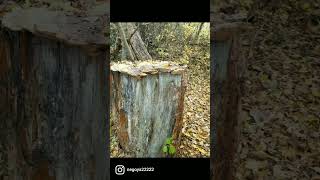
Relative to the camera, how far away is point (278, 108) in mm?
1988

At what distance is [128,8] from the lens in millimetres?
1879

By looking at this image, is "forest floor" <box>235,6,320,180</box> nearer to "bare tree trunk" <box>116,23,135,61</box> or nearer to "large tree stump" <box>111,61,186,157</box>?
"large tree stump" <box>111,61,186,157</box>

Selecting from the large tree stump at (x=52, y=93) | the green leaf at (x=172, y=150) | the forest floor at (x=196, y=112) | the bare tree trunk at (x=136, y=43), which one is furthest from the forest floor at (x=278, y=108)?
the large tree stump at (x=52, y=93)

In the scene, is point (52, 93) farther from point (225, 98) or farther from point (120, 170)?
point (225, 98)

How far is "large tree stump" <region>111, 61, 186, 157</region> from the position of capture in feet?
6.49

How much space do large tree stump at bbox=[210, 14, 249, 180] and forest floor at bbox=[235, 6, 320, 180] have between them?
0.12 ft

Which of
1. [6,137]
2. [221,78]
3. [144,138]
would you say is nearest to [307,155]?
[221,78]

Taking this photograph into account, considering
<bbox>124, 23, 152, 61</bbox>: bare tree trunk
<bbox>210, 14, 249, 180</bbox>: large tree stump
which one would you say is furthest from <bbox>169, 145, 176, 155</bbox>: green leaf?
<bbox>124, 23, 152, 61</bbox>: bare tree trunk

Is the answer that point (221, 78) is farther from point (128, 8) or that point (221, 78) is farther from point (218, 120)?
point (128, 8)

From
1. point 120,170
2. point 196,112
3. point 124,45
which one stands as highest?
point 124,45

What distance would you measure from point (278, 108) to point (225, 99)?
0.24 meters

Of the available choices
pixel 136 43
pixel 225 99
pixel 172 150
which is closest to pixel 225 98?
pixel 225 99

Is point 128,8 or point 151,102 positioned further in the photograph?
point 151,102

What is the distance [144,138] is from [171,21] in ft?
1.82
